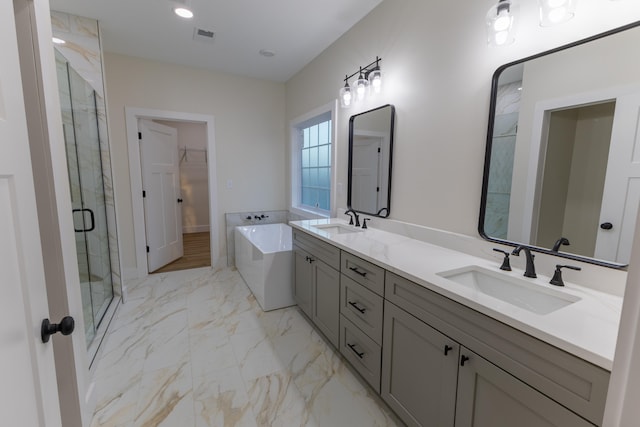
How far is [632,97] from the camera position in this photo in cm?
103

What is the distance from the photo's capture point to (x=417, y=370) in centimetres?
130

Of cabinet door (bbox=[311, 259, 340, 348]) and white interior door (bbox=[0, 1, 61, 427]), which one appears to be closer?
white interior door (bbox=[0, 1, 61, 427])

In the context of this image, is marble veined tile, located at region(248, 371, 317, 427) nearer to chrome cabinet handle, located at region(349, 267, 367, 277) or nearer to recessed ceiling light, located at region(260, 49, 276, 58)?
chrome cabinet handle, located at region(349, 267, 367, 277)

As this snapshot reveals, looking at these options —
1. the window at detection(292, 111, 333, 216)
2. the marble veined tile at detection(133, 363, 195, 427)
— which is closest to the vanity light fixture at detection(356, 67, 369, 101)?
the window at detection(292, 111, 333, 216)

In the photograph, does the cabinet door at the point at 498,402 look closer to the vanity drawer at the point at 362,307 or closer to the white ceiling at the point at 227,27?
the vanity drawer at the point at 362,307

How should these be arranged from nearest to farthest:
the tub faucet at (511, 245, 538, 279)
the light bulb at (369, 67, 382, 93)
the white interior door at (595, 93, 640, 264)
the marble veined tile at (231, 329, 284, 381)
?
the white interior door at (595, 93, 640, 264) < the tub faucet at (511, 245, 538, 279) < the marble veined tile at (231, 329, 284, 381) < the light bulb at (369, 67, 382, 93)

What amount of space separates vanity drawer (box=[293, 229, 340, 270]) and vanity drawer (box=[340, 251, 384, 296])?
0.10 meters

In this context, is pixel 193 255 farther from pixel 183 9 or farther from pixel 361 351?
pixel 361 351

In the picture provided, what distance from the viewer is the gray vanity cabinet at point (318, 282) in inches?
77.3

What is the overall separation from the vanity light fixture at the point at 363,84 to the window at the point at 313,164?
1.76ft

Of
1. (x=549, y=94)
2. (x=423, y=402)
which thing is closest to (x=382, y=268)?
(x=423, y=402)

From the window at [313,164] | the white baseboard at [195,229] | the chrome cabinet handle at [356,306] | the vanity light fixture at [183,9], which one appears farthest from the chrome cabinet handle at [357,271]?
the white baseboard at [195,229]

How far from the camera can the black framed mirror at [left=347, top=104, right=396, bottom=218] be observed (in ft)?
7.27

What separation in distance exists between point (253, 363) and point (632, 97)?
7.76ft
